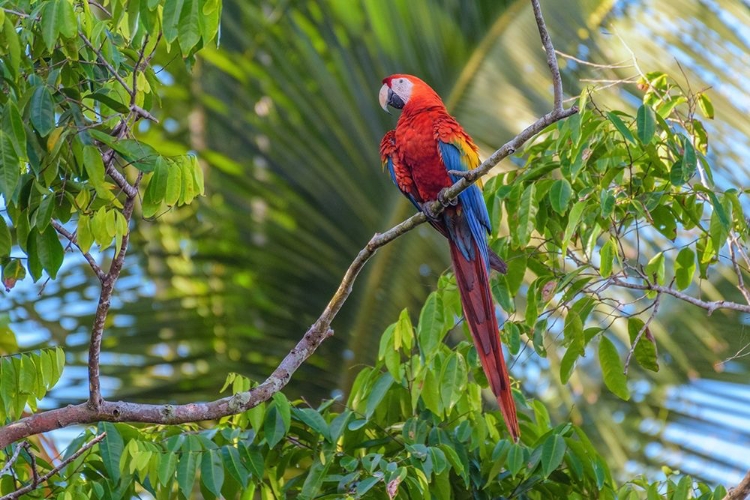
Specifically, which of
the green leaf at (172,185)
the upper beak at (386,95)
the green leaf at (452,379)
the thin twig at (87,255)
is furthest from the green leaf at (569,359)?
the upper beak at (386,95)

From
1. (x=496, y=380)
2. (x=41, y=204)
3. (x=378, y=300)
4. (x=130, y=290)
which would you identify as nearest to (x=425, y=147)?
(x=496, y=380)

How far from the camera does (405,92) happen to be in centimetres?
347

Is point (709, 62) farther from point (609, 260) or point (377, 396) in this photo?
point (377, 396)

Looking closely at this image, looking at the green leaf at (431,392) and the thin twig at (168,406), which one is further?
the green leaf at (431,392)

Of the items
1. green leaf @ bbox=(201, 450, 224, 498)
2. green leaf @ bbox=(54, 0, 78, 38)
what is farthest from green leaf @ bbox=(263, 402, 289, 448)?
green leaf @ bbox=(54, 0, 78, 38)

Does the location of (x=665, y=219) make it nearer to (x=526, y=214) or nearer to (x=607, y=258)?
(x=607, y=258)

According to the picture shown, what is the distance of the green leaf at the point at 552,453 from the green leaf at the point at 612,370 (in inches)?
8.2

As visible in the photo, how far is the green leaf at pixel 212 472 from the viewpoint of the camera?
2008 mm

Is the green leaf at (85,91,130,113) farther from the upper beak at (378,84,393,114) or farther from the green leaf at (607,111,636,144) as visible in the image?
the upper beak at (378,84,393,114)

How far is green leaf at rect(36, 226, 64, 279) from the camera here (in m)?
1.86

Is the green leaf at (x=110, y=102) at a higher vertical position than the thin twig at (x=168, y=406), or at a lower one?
higher

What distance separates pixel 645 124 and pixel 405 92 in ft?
5.23

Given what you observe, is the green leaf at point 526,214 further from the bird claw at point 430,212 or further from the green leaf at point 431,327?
the bird claw at point 430,212

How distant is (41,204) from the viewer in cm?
177
